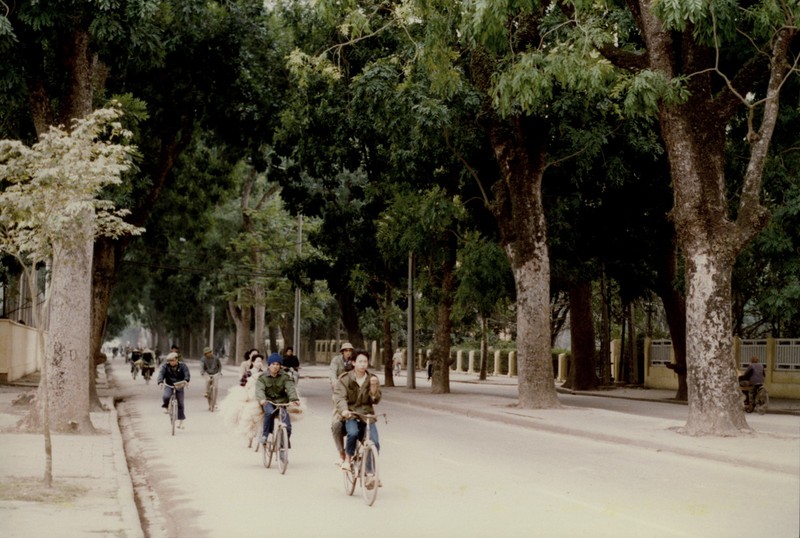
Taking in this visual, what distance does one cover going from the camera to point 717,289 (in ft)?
55.9

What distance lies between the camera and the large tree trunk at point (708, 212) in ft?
55.5

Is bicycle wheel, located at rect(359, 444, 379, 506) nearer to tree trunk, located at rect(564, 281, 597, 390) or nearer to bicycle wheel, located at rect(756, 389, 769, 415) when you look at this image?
bicycle wheel, located at rect(756, 389, 769, 415)

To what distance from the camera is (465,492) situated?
35.5 feet

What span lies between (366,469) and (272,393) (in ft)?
11.7

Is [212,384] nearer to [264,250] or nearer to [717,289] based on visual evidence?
[717,289]

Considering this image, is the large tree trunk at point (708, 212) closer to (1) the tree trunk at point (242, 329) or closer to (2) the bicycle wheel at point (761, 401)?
(2) the bicycle wheel at point (761, 401)

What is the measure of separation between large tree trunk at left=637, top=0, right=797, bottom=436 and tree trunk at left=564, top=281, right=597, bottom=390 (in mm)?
18056

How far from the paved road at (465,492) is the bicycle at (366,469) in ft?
0.56

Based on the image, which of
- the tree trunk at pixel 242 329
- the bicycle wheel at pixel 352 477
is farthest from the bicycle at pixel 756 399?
the tree trunk at pixel 242 329

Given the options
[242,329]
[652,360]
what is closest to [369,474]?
[652,360]

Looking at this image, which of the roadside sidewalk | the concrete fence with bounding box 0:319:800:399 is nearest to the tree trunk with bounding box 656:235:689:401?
the concrete fence with bounding box 0:319:800:399

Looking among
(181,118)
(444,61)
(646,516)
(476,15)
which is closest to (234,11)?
(181,118)

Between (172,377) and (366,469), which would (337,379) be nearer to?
(366,469)

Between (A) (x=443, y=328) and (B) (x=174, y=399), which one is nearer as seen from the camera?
(B) (x=174, y=399)
